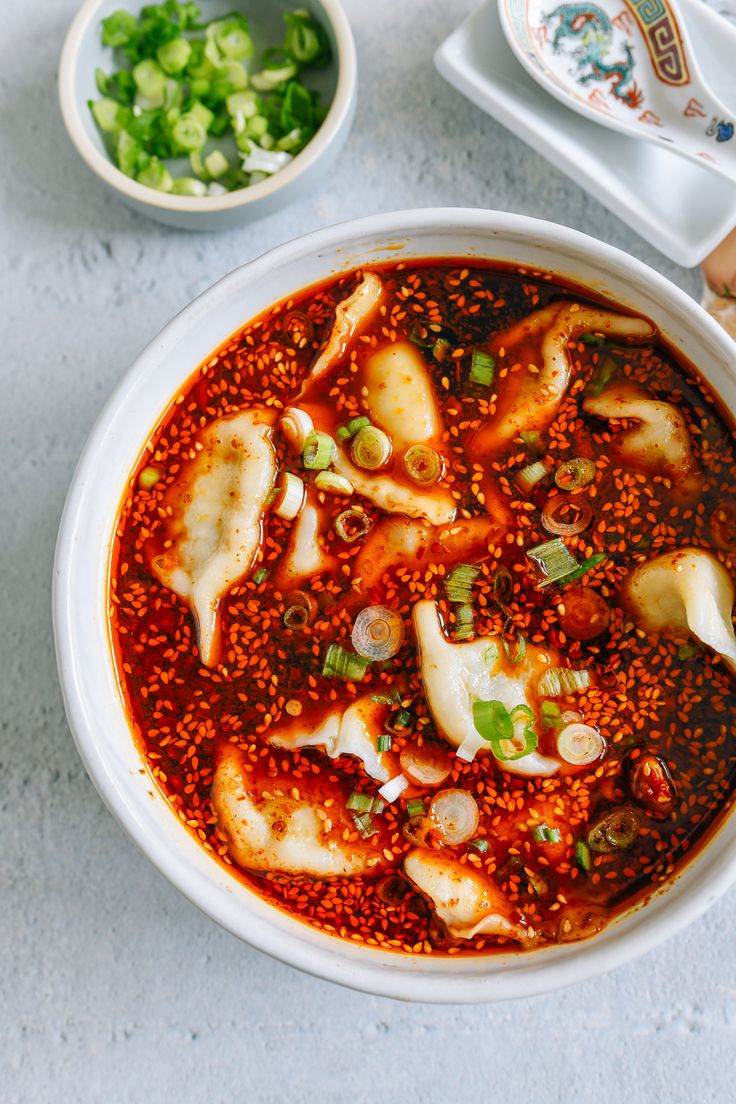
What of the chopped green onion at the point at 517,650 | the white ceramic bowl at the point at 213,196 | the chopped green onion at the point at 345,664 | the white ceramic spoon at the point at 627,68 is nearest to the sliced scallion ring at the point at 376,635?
the chopped green onion at the point at 345,664

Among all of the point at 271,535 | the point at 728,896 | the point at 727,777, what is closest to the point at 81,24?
the point at 271,535

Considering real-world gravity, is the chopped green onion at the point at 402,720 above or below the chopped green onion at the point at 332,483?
below

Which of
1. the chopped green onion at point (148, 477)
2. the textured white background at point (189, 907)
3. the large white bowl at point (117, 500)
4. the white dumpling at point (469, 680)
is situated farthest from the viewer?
the textured white background at point (189, 907)

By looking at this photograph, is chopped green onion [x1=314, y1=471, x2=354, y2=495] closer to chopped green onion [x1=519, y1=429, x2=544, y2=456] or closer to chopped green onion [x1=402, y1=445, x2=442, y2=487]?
chopped green onion [x1=402, y1=445, x2=442, y2=487]

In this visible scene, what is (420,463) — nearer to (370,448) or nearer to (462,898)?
(370,448)

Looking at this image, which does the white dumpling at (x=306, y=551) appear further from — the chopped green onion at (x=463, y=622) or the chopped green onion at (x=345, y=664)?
the chopped green onion at (x=463, y=622)

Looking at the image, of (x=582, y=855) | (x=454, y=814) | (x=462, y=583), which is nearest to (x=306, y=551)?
(x=462, y=583)
